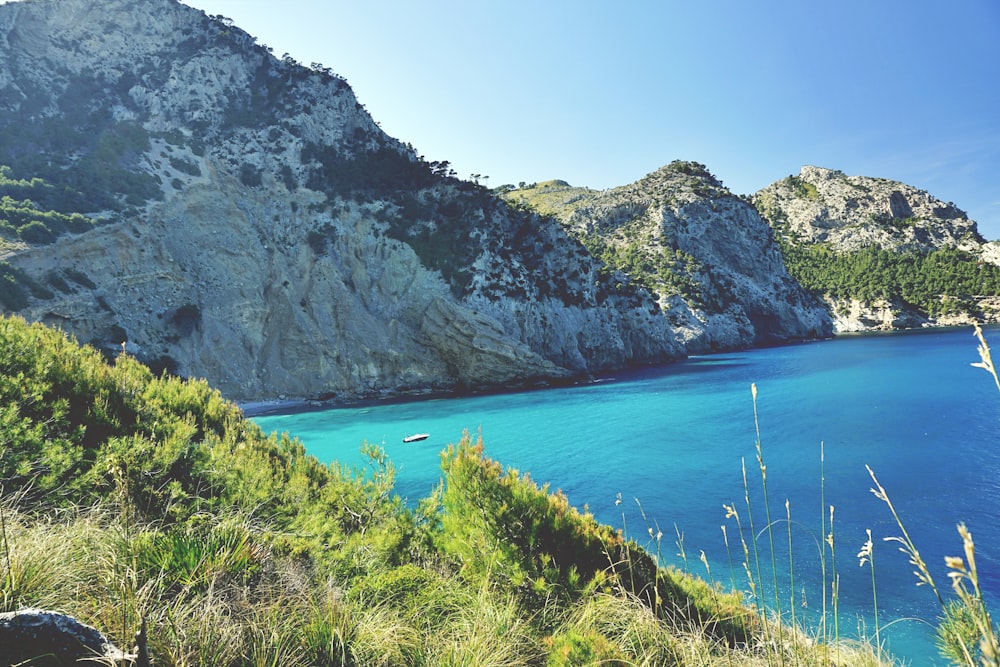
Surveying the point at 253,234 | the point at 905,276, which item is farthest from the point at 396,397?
the point at 905,276

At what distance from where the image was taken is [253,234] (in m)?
38.3

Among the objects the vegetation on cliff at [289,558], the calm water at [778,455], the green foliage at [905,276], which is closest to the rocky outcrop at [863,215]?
the green foliage at [905,276]

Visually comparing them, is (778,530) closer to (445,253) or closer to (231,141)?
(445,253)

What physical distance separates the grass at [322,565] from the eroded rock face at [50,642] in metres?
0.23

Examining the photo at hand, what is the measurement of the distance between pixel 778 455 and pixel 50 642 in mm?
20095

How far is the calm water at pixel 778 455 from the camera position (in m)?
9.65

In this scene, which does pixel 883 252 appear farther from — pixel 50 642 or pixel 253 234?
pixel 50 642

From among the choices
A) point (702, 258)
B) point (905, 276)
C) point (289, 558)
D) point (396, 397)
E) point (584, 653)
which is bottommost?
point (396, 397)

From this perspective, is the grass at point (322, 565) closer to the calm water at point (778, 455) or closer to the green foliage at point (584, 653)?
the green foliage at point (584, 653)

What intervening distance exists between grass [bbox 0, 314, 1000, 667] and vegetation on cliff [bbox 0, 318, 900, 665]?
2 centimetres

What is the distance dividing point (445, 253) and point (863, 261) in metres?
89.3

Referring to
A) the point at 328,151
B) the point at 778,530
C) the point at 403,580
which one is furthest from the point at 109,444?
the point at 328,151

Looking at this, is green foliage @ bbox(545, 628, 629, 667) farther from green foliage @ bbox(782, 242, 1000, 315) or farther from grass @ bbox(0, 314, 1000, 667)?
green foliage @ bbox(782, 242, 1000, 315)

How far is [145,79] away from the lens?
4203 cm
